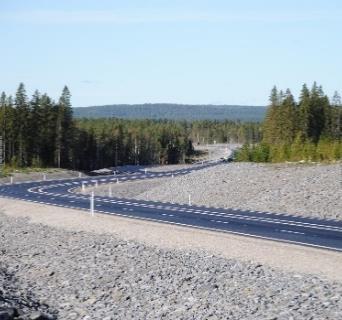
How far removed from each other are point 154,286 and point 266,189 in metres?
25.1

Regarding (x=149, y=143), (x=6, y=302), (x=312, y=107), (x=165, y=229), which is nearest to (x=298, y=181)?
(x=165, y=229)

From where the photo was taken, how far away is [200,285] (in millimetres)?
21125

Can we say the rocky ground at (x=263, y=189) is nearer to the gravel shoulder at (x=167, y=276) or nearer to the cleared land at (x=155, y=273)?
the cleared land at (x=155, y=273)

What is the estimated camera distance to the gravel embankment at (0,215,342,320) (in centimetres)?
1849

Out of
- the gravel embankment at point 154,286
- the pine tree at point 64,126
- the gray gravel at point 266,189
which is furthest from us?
the pine tree at point 64,126

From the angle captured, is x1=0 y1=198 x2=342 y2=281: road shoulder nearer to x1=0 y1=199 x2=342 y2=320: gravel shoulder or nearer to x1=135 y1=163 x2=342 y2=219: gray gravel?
x1=0 y1=199 x2=342 y2=320: gravel shoulder

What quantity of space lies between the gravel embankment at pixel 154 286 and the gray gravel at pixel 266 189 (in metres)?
14.4

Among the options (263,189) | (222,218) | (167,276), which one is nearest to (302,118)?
(263,189)

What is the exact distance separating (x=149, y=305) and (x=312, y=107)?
95895 mm

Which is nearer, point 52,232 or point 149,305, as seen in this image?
point 149,305

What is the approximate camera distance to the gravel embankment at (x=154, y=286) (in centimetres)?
1849

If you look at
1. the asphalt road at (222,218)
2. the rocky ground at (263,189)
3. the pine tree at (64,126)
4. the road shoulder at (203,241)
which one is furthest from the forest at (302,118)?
the road shoulder at (203,241)

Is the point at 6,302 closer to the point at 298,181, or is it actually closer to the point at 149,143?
the point at 298,181

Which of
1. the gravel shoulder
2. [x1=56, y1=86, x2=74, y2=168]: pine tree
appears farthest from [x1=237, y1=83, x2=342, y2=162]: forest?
the gravel shoulder
